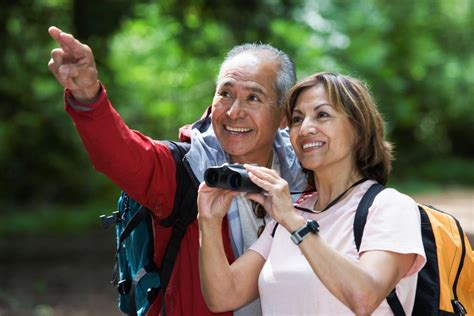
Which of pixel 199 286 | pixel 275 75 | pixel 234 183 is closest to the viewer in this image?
pixel 234 183

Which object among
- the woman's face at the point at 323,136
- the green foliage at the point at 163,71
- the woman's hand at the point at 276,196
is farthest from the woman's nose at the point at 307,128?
the green foliage at the point at 163,71

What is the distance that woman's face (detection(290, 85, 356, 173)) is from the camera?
112 inches

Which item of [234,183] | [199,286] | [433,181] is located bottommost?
[433,181]

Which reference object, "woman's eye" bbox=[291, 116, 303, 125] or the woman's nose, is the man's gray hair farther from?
the woman's nose

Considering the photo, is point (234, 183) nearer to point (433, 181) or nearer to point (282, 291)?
point (282, 291)

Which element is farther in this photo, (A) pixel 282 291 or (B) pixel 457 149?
(B) pixel 457 149

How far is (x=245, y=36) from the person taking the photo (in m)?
9.79

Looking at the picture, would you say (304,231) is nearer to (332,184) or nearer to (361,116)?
(332,184)

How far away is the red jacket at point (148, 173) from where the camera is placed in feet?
9.22

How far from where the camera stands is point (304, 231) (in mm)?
2574

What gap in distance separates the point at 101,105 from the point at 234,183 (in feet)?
1.71

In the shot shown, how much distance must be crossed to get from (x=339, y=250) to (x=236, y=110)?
87 cm

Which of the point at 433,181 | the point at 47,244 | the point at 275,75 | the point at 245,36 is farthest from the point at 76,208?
the point at 275,75

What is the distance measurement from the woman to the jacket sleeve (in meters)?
0.27
